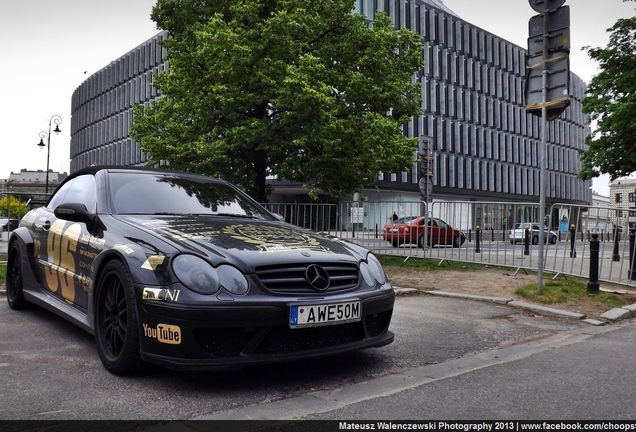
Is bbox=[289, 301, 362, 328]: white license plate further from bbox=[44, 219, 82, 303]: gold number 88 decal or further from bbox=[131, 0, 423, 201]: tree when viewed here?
bbox=[131, 0, 423, 201]: tree

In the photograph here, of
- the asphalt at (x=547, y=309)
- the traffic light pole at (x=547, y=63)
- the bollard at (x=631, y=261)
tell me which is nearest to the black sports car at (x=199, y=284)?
the asphalt at (x=547, y=309)

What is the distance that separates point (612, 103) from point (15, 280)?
2698 cm

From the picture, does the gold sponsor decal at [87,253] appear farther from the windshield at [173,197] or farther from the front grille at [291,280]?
the front grille at [291,280]

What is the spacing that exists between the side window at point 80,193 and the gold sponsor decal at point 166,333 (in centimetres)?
164

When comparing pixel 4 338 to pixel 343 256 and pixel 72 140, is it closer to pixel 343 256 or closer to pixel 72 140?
pixel 343 256

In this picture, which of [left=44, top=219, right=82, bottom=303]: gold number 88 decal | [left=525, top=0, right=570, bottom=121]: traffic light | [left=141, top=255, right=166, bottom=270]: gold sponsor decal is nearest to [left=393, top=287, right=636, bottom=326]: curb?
[left=525, top=0, right=570, bottom=121]: traffic light

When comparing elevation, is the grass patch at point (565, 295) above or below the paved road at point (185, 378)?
above

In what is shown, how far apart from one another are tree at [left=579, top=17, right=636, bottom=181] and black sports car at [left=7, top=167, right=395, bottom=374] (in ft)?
83.4

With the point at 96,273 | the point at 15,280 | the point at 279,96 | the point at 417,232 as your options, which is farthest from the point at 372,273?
the point at 279,96

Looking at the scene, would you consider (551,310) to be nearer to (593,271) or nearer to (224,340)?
(593,271)

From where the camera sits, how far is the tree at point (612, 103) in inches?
1042

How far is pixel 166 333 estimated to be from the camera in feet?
11.6

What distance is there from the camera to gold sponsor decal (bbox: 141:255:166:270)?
3729 mm
